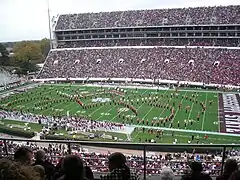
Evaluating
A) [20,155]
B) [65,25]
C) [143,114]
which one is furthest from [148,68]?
[20,155]

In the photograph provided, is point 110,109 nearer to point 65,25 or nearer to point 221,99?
point 221,99

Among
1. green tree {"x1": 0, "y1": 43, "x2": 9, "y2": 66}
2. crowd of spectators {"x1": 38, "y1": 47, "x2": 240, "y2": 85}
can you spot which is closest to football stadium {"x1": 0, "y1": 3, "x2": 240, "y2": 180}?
crowd of spectators {"x1": 38, "y1": 47, "x2": 240, "y2": 85}

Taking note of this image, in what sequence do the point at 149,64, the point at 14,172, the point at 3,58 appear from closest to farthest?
the point at 14,172, the point at 149,64, the point at 3,58

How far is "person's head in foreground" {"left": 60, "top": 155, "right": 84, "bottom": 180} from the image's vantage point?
2.52 metres

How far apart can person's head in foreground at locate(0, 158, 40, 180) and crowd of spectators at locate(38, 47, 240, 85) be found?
36586 millimetres

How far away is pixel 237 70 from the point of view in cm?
3844

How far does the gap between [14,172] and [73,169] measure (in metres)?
0.55

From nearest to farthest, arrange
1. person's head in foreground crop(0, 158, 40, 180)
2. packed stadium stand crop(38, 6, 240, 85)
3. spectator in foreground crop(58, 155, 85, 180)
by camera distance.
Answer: person's head in foreground crop(0, 158, 40, 180), spectator in foreground crop(58, 155, 85, 180), packed stadium stand crop(38, 6, 240, 85)

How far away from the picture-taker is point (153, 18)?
53.2 m

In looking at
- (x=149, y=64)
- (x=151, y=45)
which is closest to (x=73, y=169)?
(x=149, y=64)

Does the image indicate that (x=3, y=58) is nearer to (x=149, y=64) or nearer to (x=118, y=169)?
(x=149, y=64)

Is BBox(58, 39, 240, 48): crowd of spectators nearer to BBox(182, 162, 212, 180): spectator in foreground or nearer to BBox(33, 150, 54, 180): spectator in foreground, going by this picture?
BBox(182, 162, 212, 180): spectator in foreground

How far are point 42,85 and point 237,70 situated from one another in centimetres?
2678

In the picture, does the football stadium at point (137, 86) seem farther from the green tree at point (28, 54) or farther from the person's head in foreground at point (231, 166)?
the green tree at point (28, 54)
